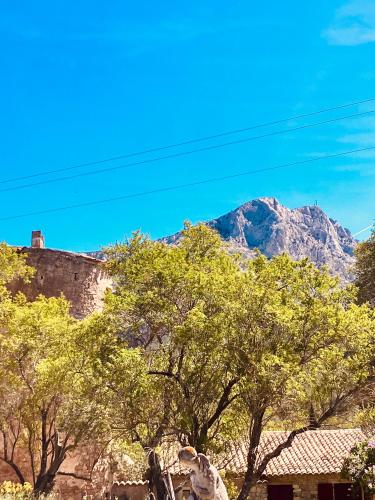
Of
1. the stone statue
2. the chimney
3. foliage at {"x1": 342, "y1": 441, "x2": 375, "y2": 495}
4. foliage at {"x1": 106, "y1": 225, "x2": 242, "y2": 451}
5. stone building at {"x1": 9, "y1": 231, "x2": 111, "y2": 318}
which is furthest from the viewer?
the chimney

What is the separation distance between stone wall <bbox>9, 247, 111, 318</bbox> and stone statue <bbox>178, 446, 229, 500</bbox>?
31138mm

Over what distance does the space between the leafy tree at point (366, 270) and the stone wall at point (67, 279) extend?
656 inches

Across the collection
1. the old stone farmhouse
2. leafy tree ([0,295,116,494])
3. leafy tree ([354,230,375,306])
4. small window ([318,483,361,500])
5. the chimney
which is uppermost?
the chimney

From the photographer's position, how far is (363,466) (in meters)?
26.1

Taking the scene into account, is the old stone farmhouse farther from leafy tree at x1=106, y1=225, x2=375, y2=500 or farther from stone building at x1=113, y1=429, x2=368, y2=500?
leafy tree at x1=106, y1=225, x2=375, y2=500

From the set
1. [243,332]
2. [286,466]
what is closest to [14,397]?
[243,332]

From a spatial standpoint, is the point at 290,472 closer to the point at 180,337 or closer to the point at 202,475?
the point at 180,337

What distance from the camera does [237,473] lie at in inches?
1096

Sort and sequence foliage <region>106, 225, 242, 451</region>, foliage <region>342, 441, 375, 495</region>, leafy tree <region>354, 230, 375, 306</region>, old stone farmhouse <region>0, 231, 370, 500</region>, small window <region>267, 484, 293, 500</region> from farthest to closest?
leafy tree <region>354, 230, 375, 306</region> < small window <region>267, 484, 293, 500</region> < old stone farmhouse <region>0, 231, 370, 500</region> < foliage <region>342, 441, 375, 495</region> < foliage <region>106, 225, 242, 451</region>

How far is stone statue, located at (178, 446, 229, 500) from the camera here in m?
9.75

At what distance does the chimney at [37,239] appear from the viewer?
42.4 m

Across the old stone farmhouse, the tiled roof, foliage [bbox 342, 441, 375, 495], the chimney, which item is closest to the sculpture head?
the old stone farmhouse

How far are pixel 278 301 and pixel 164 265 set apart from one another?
164 inches

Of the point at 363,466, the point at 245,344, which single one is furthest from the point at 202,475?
the point at 363,466
